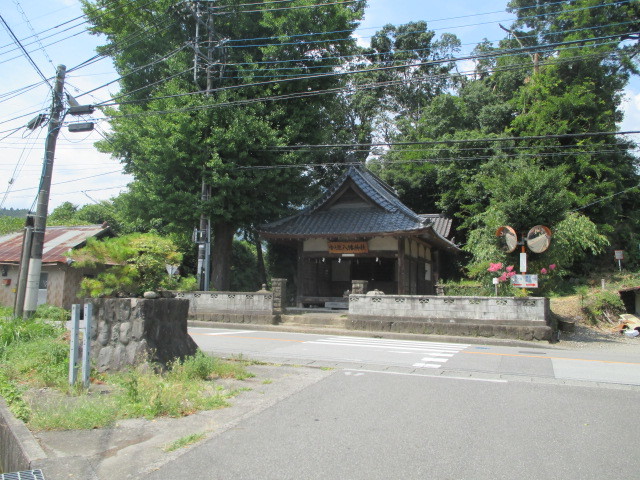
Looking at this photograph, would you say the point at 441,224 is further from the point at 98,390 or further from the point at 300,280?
the point at 98,390

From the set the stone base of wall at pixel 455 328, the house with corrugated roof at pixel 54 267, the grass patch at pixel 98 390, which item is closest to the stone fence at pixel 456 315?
the stone base of wall at pixel 455 328

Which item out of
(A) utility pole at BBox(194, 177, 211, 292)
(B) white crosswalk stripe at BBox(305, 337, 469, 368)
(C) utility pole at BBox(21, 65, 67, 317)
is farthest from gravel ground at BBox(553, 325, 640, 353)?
(C) utility pole at BBox(21, 65, 67, 317)

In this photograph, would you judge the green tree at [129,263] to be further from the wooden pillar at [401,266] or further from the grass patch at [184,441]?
the wooden pillar at [401,266]

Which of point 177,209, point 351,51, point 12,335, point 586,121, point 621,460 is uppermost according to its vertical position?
point 351,51

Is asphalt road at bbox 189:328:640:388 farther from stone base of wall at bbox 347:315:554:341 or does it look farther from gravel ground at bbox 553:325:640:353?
stone base of wall at bbox 347:315:554:341

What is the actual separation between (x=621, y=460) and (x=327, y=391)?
361 cm

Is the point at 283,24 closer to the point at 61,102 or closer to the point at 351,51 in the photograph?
the point at 351,51

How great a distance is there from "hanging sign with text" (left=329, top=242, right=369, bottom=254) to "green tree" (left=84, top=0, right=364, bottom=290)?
11.1 ft

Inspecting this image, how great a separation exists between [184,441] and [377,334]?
11.6 m

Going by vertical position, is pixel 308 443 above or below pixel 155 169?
below

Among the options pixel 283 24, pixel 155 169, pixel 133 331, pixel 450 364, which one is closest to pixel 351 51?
pixel 283 24

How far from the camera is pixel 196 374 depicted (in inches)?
278

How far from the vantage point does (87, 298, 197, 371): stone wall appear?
277 inches

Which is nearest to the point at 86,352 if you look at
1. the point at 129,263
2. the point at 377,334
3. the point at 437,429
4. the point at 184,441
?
the point at 129,263
